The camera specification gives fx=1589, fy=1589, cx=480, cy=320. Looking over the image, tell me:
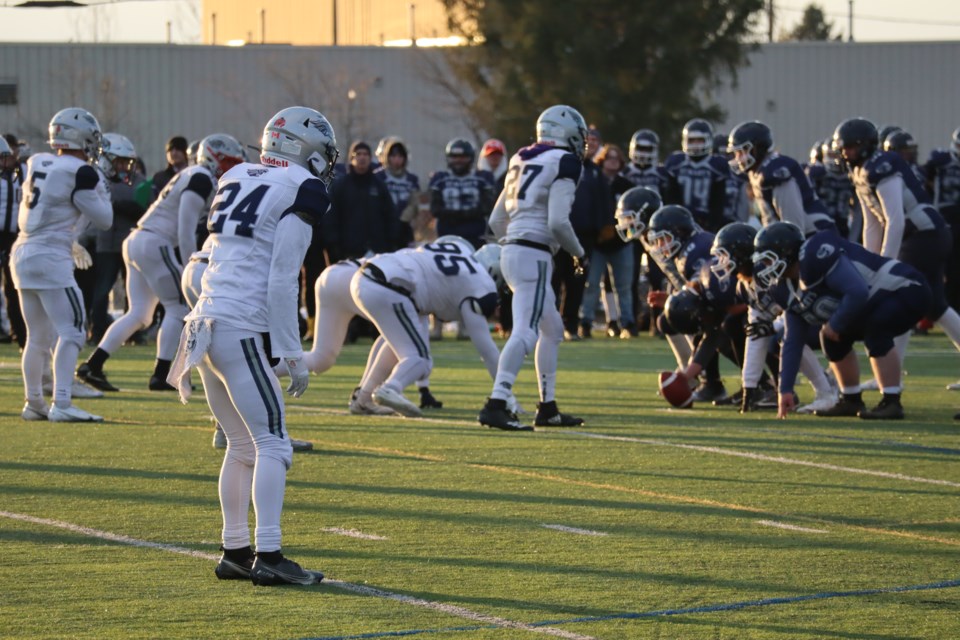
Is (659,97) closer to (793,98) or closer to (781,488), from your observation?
(793,98)

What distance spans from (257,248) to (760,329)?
5.40 metres

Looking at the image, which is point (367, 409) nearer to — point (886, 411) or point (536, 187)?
point (536, 187)

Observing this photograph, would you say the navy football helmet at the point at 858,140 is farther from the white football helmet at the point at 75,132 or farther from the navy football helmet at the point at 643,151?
the navy football helmet at the point at 643,151

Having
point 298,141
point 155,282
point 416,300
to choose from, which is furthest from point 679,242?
point 298,141

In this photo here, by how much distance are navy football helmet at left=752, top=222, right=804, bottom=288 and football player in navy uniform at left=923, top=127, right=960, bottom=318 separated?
7.43 meters

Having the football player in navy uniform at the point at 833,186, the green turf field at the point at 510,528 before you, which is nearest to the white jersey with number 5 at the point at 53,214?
the green turf field at the point at 510,528

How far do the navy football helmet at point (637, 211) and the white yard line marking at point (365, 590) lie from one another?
584 cm

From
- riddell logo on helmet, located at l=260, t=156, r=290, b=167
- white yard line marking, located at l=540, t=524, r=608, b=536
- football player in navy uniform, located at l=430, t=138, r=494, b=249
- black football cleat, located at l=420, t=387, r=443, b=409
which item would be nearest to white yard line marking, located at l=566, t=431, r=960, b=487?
Result: black football cleat, located at l=420, t=387, r=443, b=409

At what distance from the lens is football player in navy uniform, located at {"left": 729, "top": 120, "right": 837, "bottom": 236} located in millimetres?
11469

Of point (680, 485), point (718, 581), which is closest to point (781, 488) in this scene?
point (680, 485)

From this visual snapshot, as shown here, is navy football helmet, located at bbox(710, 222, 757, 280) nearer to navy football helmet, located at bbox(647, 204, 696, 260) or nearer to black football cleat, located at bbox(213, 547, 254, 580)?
navy football helmet, located at bbox(647, 204, 696, 260)

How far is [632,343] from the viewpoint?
17000mm

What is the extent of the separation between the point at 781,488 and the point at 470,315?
3.15 m

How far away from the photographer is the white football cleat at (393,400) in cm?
1002
